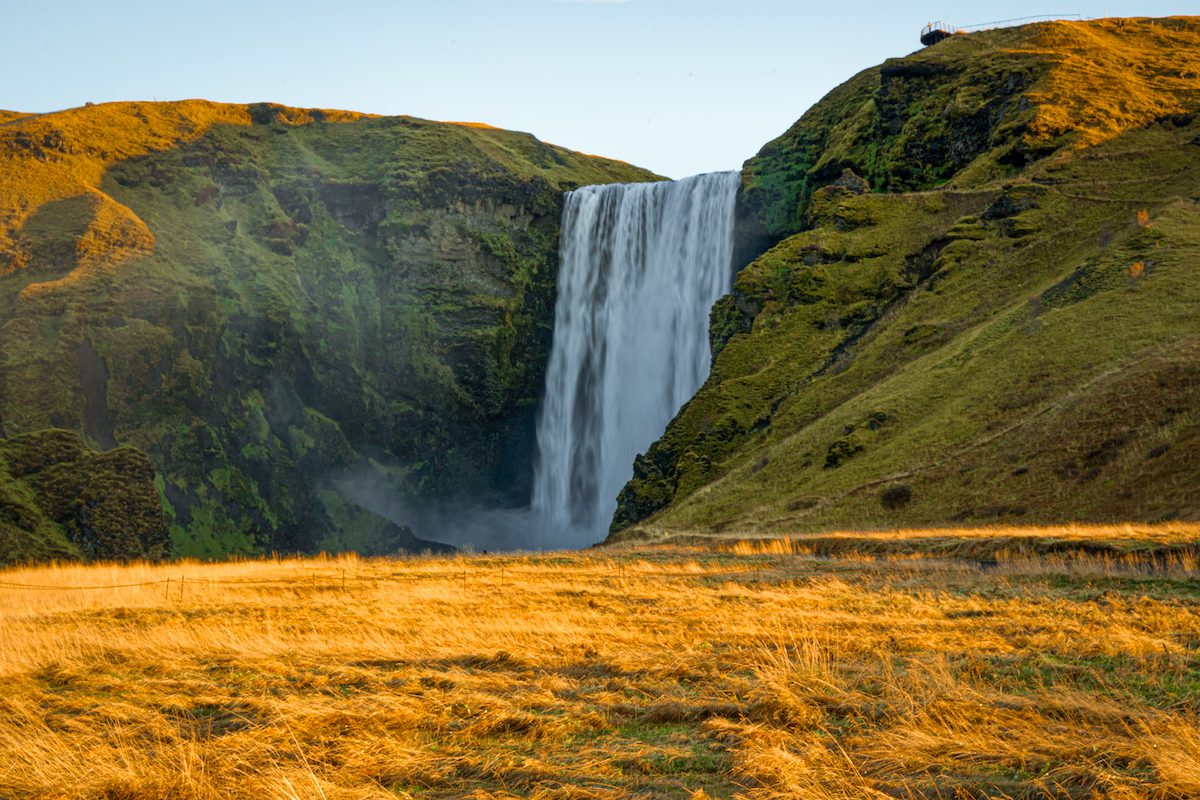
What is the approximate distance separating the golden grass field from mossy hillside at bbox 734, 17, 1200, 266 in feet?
195

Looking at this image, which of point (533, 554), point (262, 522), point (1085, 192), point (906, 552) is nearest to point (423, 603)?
point (906, 552)

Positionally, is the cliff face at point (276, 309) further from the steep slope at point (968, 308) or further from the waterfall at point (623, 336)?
the steep slope at point (968, 308)

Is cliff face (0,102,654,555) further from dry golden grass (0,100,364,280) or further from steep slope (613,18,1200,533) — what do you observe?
steep slope (613,18,1200,533)

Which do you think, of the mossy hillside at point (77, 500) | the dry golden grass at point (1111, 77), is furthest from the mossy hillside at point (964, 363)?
the mossy hillside at point (77, 500)

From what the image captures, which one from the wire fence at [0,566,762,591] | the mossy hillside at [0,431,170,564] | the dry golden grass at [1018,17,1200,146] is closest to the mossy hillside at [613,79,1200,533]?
the dry golden grass at [1018,17,1200,146]

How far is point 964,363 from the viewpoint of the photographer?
46375 mm

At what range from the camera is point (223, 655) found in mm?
12797

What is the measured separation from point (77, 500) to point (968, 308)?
56119mm

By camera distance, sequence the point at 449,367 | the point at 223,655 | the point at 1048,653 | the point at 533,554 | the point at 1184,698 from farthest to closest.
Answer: the point at 449,367
the point at 533,554
the point at 223,655
the point at 1048,653
the point at 1184,698

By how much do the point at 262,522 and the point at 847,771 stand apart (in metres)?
79.6

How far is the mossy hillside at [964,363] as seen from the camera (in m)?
32.9

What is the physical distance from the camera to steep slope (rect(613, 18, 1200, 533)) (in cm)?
3409

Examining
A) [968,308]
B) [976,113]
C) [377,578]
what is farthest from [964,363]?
[976,113]

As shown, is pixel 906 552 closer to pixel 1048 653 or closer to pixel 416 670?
pixel 1048 653
